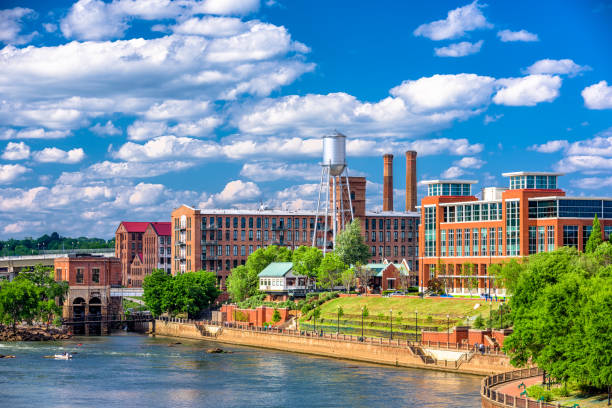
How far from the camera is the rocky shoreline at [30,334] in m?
148

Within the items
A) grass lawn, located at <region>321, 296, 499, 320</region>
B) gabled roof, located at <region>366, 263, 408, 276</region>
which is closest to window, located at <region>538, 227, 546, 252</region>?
grass lawn, located at <region>321, 296, 499, 320</region>

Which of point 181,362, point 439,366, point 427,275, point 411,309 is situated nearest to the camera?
point 439,366

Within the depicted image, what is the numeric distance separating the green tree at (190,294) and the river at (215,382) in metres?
36.6

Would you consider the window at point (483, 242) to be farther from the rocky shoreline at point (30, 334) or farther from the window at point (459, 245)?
the rocky shoreline at point (30, 334)

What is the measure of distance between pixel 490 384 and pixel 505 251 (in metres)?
67.6

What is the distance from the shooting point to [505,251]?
144250 millimetres

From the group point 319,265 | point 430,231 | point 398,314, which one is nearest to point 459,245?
point 430,231

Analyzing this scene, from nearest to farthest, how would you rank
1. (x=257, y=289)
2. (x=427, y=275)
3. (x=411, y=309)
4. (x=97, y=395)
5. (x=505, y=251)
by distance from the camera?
(x=97, y=395), (x=411, y=309), (x=505, y=251), (x=427, y=275), (x=257, y=289)

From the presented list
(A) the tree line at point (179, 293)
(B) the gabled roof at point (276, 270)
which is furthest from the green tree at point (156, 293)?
(B) the gabled roof at point (276, 270)

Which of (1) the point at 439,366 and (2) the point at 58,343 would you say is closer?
(1) the point at 439,366

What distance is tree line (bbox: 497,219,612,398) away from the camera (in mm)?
65438

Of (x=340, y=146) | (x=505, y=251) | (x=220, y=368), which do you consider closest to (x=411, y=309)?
(x=505, y=251)

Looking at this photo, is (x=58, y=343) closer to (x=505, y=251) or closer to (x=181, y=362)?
(x=181, y=362)

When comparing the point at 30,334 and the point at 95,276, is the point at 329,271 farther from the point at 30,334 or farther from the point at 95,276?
the point at 30,334
